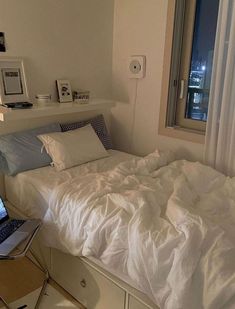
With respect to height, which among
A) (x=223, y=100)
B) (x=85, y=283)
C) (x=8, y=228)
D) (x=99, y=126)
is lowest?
(x=85, y=283)

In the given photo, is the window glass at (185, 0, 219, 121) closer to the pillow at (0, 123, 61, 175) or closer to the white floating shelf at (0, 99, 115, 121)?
the white floating shelf at (0, 99, 115, 121)

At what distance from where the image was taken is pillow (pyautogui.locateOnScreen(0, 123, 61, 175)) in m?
2.18

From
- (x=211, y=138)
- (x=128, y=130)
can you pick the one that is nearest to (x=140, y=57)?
(x=128, y=130)

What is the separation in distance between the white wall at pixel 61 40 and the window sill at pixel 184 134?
0.77 m

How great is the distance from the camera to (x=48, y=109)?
2.30 metres

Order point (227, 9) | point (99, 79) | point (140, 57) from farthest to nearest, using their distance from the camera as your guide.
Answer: point (99, 79) < point (140, 57) < point (227, 9)

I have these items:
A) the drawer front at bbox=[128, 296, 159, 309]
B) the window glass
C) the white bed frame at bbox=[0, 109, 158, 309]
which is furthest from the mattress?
the window glass

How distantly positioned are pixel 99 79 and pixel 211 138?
126 cm

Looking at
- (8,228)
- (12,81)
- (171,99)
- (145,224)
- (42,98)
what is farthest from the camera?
(171,99)

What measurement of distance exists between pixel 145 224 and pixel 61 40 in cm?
179

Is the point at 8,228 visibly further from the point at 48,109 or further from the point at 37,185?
the point at 48,109

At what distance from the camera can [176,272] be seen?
127cm

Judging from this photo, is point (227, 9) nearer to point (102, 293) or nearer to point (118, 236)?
point (118, 236)

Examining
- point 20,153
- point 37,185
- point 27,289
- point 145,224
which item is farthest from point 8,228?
point 145,224
